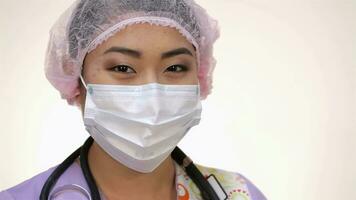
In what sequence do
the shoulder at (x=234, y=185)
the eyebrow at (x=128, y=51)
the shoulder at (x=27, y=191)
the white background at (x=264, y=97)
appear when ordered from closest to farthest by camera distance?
the eyebrow at (x=128, y=51)
the shoulder at (x=27, y=191)
the shoulder at (x=234, y=185)
the white background at (x=264, y=97)

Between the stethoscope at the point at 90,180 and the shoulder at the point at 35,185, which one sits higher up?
the stethoscope at the point at 90,180

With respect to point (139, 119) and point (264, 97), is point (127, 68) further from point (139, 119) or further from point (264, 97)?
point (264, 97)

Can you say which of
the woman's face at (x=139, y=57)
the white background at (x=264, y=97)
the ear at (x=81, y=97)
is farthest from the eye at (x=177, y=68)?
the white background at (x=264, y=97)

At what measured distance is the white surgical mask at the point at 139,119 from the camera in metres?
1.15

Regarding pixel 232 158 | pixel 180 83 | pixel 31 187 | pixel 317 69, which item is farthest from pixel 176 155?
pixel 317 69

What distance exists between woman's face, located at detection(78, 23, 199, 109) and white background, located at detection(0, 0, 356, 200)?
3.01 ft

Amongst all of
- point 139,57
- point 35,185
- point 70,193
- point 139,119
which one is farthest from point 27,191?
point 139,57

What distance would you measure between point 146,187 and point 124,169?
86 mm

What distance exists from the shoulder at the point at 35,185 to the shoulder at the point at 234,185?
38 cm

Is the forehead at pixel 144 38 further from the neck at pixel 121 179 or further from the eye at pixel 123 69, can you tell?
the neck at pixel 121 179

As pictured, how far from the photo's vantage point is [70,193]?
1217 millimetres

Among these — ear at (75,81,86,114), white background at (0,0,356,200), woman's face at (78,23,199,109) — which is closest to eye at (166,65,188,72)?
woman's face at (78,23,199,109)

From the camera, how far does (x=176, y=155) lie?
1.42 m

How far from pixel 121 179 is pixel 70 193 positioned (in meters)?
0.14
